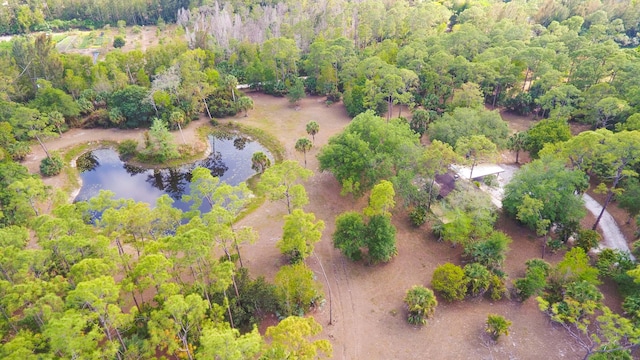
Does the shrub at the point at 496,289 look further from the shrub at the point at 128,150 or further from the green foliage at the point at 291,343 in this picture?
the shrub at the point at 128,150

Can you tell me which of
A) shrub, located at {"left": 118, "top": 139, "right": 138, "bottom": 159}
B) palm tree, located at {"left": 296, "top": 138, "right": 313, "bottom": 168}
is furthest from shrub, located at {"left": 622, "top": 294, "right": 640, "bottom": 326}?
shrub, located at {"left": 118, "top": 139, "right": 138, "bottom": 159}

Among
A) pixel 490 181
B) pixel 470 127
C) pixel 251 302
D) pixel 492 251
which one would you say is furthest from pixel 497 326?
pixel 470 127

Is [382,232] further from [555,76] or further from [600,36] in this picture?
[600,36]

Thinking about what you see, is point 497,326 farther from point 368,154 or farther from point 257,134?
point 257,134

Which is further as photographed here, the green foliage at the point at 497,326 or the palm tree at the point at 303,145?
→ the palm tree at the point at 303,145

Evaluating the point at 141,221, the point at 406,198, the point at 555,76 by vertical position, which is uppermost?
the point at 555,76

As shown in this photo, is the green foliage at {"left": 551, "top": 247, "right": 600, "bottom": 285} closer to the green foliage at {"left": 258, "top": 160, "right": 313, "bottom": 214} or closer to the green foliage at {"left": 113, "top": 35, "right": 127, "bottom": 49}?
the green foliage at {"left": 258, "top": 160, "right": 313, "bottom": 214}

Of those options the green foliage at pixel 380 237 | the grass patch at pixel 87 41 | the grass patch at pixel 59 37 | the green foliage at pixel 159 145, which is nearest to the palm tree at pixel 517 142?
the green foliage at pixel 380 237

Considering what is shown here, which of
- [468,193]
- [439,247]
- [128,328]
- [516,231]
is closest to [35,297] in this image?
[128,328]
